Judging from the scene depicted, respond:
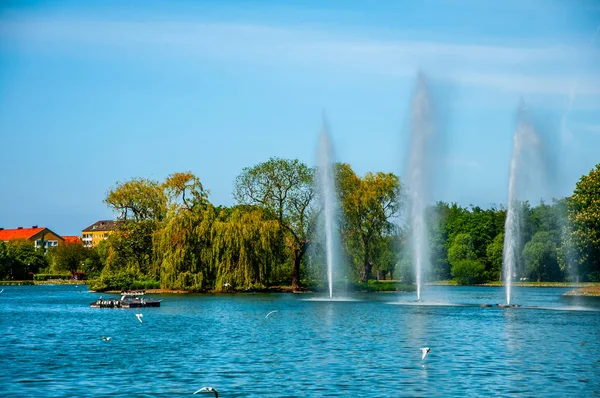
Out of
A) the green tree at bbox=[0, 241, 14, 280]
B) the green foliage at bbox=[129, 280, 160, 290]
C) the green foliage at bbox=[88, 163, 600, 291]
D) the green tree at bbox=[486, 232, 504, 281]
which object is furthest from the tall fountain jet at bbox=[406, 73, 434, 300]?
the green tree at bbox=[0, 241, 14, 280]

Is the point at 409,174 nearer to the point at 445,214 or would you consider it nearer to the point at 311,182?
the point at 311,182

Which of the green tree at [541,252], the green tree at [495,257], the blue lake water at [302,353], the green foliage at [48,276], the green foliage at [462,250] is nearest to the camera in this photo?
the blue lake water at [302,353]

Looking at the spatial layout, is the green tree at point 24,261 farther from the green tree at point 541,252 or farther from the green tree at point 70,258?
the green tree at point 541,252

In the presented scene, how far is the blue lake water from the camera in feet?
73.2

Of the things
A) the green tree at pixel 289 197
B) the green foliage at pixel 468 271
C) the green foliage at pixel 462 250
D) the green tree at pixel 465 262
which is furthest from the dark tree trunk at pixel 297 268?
the green foliage at pixel 462 250

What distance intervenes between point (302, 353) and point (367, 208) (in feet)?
173

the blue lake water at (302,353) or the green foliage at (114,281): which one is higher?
the green foliage at (114,281)

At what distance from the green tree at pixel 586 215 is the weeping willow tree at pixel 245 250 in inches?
1007

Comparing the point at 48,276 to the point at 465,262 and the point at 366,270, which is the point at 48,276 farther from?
the point at 366,270

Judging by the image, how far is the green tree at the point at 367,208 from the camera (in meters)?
81.3

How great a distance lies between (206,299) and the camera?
63.4m

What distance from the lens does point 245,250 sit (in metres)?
69.4

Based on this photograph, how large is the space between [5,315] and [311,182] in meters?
34.9

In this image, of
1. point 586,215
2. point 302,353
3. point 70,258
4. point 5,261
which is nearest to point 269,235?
point 586,215
